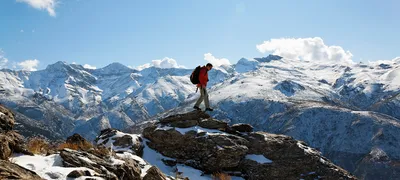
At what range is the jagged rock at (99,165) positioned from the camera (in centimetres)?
1320

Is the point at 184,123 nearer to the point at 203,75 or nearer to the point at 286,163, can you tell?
the point at 203,75

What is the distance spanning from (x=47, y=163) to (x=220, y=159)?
51.5 feet

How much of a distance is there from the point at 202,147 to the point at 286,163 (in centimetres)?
669

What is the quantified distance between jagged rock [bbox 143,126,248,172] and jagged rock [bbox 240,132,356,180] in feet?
3.70

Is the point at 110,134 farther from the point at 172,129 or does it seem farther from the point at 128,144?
the point at 172,129

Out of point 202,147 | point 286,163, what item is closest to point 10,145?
point 202,147

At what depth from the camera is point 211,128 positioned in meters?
29.6

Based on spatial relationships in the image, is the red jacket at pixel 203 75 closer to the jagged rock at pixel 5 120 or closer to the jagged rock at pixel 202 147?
the jagged rock at pixel 202 147

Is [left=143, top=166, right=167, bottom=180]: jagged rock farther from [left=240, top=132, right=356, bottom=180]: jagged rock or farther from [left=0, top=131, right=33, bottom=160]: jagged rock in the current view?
[left=240, top=132, right=356, bottom=180]: jagged rock

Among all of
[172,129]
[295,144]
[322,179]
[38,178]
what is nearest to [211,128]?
[172,129]

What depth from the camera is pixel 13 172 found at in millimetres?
9883

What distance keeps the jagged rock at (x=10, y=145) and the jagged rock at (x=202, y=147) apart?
1433cm

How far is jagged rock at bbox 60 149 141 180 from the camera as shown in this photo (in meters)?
13.2

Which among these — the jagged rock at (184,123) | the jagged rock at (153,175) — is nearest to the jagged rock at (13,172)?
the jagged rock at (153,175)
